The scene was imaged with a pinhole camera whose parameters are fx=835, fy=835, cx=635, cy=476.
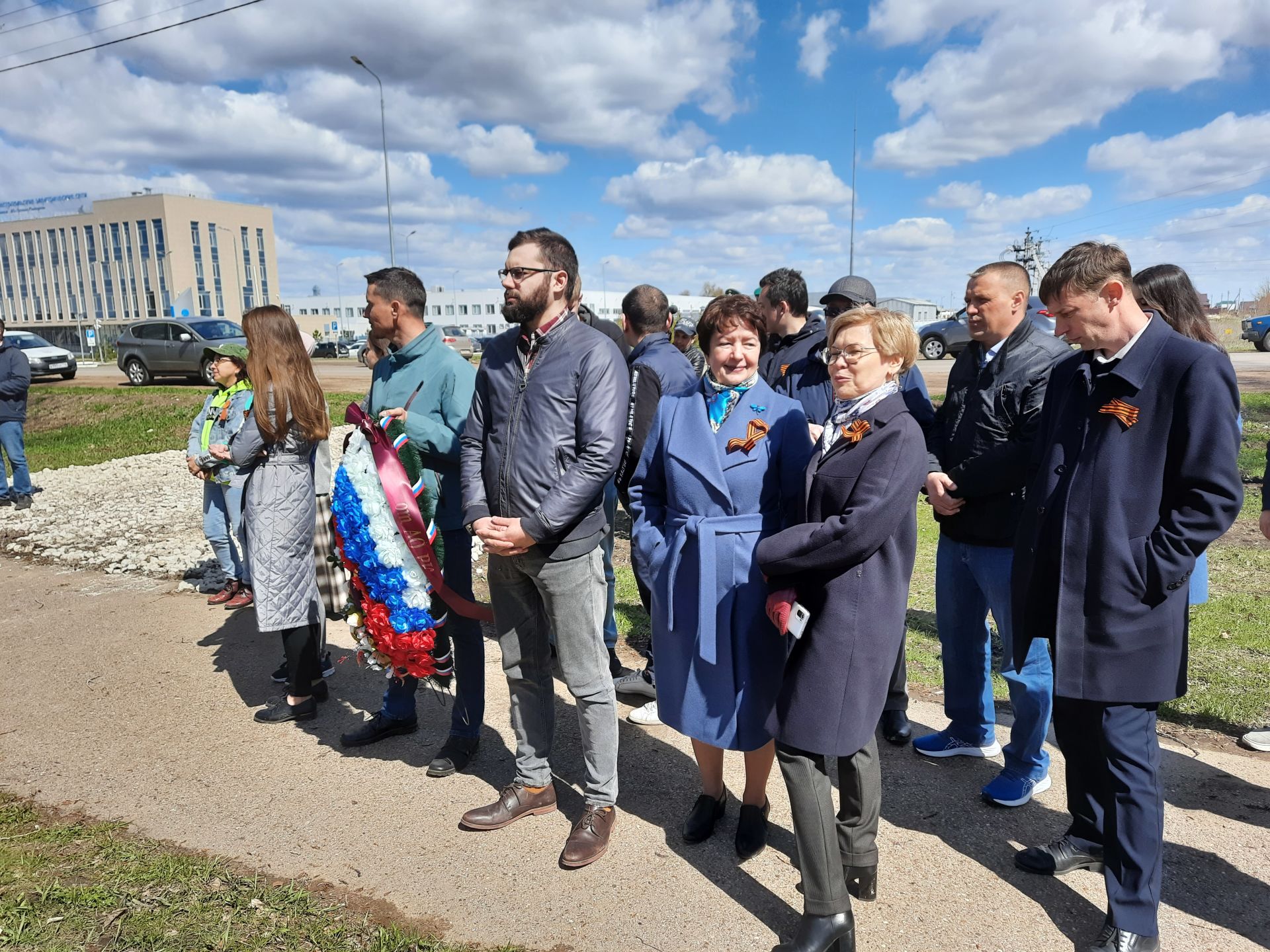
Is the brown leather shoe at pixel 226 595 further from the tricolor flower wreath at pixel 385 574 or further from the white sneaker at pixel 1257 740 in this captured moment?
the white sneaker at pixel 1257 740

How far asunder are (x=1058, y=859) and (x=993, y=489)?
1.36m

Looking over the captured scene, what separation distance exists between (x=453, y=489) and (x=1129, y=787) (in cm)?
280

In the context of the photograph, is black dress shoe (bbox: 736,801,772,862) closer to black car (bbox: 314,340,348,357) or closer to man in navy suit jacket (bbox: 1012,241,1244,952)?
man in navy suit jacket (bbox: 1012,241,1244,952)

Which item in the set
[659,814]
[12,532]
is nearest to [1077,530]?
[659,814]

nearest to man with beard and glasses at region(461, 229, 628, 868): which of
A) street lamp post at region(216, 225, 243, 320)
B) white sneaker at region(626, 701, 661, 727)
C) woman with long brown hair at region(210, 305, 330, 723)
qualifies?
white sneaker at region(626, 701, 661, 727)

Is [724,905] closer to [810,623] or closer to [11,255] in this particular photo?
[810,623]

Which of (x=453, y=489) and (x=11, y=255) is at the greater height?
(x=11, y=255)

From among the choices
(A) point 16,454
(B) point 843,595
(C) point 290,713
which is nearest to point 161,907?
(C) point 290,713

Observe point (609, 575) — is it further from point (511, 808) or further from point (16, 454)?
point (16, 454)

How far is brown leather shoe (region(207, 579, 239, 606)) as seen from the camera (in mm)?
6348

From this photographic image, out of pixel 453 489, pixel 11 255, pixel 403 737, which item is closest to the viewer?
pixel 453 489

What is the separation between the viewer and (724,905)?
2832 mm

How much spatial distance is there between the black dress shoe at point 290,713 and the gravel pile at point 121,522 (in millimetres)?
2771

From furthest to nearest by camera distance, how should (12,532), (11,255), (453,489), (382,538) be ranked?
(11,255) < (12,532) < (453,489) < (382,538)
